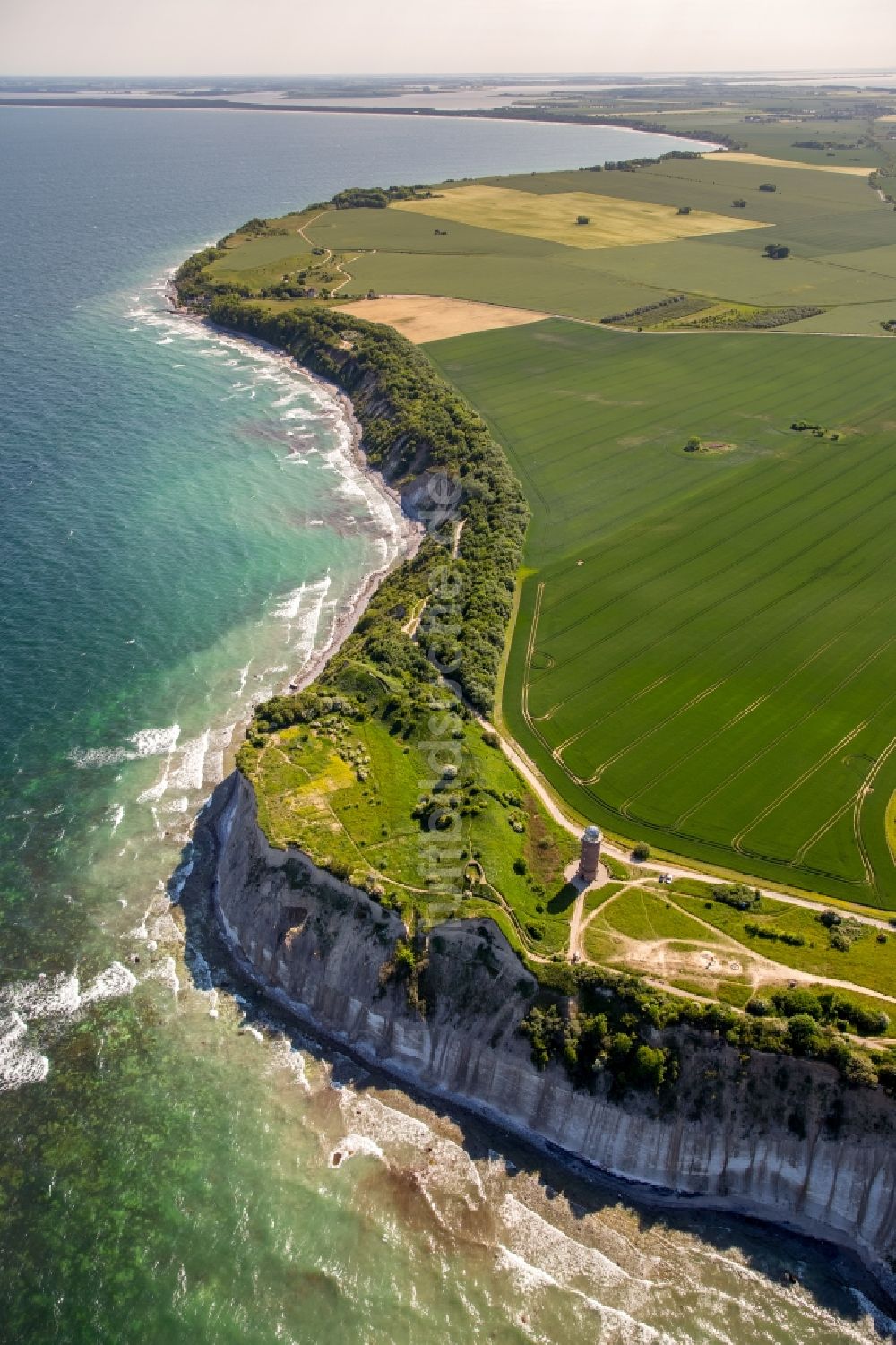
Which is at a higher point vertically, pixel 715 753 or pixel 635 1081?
pixel 715 753

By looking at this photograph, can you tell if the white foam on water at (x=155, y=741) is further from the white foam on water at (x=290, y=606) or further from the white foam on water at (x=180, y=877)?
the white foam on water at (x=290, y=606)

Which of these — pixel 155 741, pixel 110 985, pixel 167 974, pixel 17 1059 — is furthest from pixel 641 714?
pixel 17 1059

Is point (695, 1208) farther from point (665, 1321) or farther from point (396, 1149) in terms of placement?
point (396, 1149)

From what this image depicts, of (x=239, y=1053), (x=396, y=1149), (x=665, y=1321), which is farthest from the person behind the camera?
(x=239, y=1053)

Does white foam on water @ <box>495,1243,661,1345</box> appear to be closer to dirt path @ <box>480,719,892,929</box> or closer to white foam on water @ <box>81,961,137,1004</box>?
dirt path @ <box>480,719,892,929</box>

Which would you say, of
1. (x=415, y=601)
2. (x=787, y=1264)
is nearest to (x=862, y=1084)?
(x=787, y=1264)

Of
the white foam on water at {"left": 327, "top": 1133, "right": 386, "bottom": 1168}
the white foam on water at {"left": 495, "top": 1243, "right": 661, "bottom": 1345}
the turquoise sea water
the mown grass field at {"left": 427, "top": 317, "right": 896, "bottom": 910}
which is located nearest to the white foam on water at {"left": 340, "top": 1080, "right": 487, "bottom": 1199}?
the turquoise sea water

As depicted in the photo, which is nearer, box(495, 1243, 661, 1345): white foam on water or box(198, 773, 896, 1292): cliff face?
box(495, 1243, 661, 1345): white foam on water
